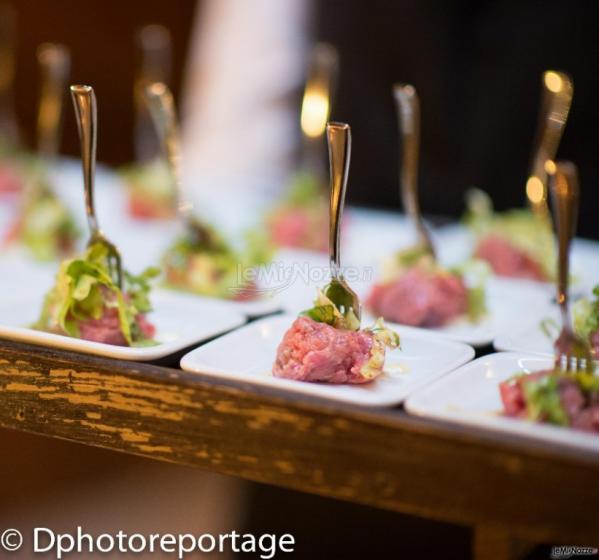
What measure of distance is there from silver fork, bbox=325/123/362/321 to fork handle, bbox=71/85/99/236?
0.43 meters

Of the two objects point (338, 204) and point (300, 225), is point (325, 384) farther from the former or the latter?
point (300, 225)

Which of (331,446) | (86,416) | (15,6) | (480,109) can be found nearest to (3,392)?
(86,416)

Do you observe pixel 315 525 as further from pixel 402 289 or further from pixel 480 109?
pixel 480 109

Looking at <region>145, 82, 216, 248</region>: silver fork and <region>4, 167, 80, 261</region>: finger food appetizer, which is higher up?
<region>145, 82, 216, 248</region>: silver fork

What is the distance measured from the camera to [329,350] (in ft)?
4.71

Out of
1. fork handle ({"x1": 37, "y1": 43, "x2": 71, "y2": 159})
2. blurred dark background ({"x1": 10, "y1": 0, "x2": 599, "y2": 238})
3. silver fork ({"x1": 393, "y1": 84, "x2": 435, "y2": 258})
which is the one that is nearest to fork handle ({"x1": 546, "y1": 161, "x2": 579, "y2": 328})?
silver fork ({"x1": 393, "y1": 84, "x2": 435, "y2": 258})

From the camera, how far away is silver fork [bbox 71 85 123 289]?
1.66 m

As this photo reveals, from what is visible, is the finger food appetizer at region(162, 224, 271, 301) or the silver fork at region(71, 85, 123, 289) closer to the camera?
the silver fork at region(71, 85, 123, 289)

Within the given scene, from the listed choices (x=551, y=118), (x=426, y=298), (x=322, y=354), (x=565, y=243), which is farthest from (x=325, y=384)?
(x=551, y=118)

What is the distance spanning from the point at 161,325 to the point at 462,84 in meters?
2.44

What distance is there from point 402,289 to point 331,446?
729 millimetres

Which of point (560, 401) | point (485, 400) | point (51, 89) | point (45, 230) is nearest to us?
point (560, 401)

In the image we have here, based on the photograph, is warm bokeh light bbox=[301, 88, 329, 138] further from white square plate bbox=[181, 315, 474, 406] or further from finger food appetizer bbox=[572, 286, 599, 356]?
finger food appetizer bbox=[572, 286, 599, 356]

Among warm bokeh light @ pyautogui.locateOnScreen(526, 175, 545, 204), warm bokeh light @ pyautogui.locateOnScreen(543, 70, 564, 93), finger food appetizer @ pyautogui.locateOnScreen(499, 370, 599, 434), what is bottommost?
finger food appetizer @ pyautogui.locateOnScreen(499, 370, 599, 434)
